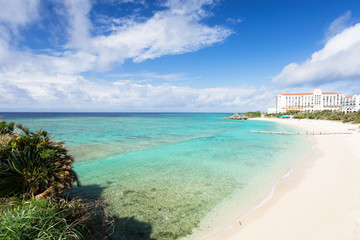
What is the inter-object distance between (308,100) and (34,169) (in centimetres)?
18723

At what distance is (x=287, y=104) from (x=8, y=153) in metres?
184

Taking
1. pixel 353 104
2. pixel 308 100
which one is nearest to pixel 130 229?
pixel 353 104

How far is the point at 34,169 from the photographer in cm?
544

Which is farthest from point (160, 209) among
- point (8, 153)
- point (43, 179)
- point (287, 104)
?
point (287, 104)

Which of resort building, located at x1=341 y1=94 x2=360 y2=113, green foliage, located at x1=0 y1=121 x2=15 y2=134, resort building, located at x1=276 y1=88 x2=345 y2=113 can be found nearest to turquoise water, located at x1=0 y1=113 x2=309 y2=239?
green foliage, located at x1=0 y1=121 x2=15 y2=134

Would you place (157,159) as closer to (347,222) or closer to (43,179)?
(43,179)

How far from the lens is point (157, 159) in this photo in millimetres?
16406

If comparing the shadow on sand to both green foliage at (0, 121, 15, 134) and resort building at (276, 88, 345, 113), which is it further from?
resort building at (276, 88, 345, 113)

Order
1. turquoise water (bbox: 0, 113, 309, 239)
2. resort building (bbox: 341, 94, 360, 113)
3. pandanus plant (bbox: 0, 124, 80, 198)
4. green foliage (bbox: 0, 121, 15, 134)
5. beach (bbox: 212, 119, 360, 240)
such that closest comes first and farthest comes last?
pandanus plant (bbox: 0, 124, 80, 198) → beach (bbox: 212, 119, 360, 240) → turquoise water (bbox: 0, 113, 309, 239) → green foliage (bbox: 0, 121, 15, 134) → resort building (bbox: 341, 94, 360, 113)

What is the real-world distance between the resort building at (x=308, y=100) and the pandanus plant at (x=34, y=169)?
6610 inches

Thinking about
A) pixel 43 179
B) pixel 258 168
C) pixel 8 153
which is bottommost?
pixel 258 168

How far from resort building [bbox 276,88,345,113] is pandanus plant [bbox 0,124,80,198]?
167890 mm

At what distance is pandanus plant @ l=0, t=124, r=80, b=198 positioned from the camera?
5.12m

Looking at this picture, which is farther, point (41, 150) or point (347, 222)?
point (347, 222)
